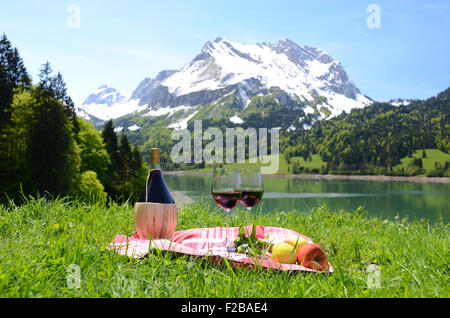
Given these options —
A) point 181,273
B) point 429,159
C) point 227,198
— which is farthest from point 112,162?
point 429,159

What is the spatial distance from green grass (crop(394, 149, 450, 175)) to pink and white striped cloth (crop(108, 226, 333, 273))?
561 feet

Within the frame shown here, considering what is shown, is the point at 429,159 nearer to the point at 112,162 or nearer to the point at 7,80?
the point at 112,162

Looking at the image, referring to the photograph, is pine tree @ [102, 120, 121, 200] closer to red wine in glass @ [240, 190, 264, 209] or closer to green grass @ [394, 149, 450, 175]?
red wine in glass @ [240, 190, 264, 209]

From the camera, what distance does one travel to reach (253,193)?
3805mm

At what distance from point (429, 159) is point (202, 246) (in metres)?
182

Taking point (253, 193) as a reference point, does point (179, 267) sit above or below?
below

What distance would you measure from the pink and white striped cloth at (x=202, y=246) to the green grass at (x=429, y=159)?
171 meters

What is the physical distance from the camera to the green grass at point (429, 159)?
158m

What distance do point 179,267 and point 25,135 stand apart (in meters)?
38.6

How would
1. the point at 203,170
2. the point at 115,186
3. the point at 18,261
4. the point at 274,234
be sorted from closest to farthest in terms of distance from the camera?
the point at 18,261
the point at 274,234
the point at 115,186
the point at 203,170

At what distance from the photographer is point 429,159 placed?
163500 millimetres

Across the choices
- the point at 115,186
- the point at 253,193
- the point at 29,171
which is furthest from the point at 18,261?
the point at 115,186
